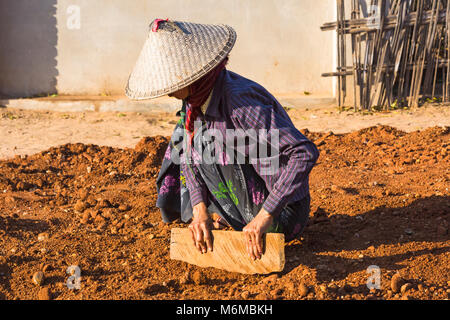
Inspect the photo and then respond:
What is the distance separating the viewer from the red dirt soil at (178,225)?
2512mm

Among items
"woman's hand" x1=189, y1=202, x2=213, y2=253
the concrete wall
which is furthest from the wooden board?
the concrete wall

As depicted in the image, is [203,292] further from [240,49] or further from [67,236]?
[240,49]

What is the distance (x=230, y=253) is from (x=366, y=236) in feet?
2.55

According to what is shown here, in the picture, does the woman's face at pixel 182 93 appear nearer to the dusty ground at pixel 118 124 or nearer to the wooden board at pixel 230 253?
the wooden board at pixel 230 253

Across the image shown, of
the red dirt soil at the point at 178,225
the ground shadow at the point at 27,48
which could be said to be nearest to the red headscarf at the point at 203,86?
the red dirt soil at the point at 178,225

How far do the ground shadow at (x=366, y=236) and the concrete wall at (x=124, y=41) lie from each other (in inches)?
161

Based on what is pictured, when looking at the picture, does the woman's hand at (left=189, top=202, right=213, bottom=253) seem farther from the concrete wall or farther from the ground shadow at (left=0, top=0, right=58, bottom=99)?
the ground shadow at (left=0, top=0, right=58, bottom=99)

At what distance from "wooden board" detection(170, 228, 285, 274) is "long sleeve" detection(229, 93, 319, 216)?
0.18m

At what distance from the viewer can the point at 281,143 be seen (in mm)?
2381

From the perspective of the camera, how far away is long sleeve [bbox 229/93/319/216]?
7.72 ft

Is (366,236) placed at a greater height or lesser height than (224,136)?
lesser
